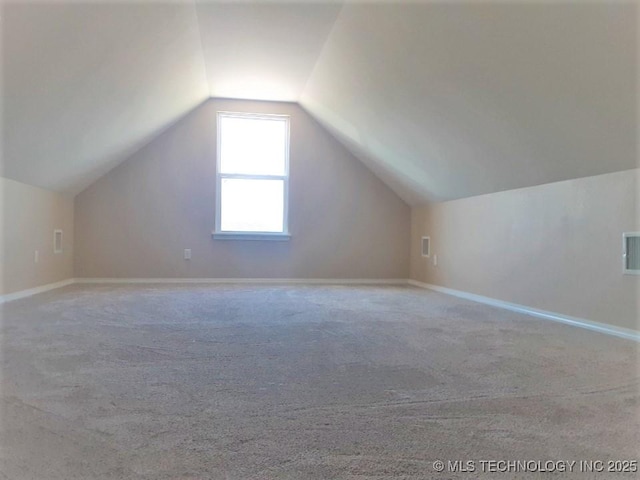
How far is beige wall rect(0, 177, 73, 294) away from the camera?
12.2 feet

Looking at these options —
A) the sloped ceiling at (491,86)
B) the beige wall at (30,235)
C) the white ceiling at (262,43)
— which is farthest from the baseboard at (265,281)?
the white ceiling at (262,43)

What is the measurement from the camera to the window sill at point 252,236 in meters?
5.55

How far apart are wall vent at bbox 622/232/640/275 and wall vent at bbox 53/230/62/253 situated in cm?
521

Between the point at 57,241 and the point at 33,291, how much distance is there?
0.81 meters

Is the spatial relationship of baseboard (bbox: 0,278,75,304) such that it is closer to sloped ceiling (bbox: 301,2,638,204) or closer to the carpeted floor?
the carpeted floor

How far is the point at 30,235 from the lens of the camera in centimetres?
418

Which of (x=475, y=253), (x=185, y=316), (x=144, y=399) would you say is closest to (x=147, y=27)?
(x=185, y=316)

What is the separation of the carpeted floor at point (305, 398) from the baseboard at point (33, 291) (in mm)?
818

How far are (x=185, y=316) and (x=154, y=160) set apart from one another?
9.71 ft

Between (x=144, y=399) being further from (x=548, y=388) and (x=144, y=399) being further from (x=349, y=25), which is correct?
(x=349, y=25)

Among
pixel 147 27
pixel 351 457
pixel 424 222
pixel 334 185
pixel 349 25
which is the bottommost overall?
pixel 351 457

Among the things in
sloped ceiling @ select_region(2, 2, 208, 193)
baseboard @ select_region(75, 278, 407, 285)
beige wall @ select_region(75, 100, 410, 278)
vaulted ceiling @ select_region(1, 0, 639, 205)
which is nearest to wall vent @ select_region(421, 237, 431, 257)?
beige wall @ select_region(75, 100, 410, 278)

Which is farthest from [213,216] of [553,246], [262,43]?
[553,246]

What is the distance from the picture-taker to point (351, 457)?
116 cm
